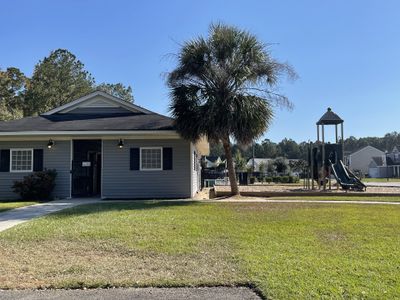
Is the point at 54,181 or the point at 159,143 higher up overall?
the point at 159,143

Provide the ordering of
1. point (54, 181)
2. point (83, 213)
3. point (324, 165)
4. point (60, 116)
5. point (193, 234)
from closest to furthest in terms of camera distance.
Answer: point (193, 234) < point (83, 213) < point (54, 181) < point (60, 116) < point (324, 165)

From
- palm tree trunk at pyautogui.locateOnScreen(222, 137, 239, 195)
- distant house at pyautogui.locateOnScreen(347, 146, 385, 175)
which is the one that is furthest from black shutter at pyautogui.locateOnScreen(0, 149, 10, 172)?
distant house at pyautogui.locateOnScreen(347, 146, 385, 175)

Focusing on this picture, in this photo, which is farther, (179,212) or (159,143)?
(159,143)

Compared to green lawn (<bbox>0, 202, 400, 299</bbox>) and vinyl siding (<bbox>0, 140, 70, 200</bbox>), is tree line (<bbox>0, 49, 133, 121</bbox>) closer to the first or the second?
vinyl siding (<bbox>0, 140, 70, 200</bbox>)

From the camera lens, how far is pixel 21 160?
17297 millimetres

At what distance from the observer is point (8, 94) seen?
4141 cm

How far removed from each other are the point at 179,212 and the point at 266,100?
685 cm

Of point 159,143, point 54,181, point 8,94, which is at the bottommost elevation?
point 54,181

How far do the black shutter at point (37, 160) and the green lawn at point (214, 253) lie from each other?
7.21 metres

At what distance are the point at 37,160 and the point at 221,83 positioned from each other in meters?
8.42

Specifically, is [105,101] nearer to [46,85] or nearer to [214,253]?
[214,253]

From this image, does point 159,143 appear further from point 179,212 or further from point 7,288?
point 7,288

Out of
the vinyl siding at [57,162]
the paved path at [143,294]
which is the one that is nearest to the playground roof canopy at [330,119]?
the vinyl siding at [57,162]

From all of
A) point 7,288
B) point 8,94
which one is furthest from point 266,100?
point 8,94
